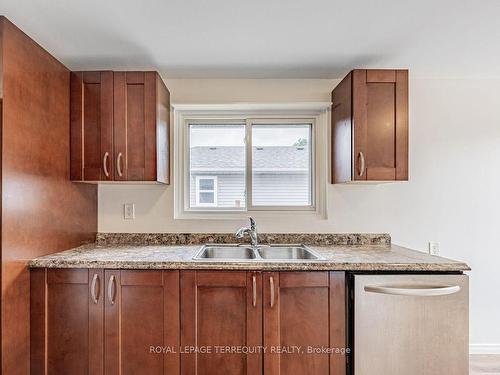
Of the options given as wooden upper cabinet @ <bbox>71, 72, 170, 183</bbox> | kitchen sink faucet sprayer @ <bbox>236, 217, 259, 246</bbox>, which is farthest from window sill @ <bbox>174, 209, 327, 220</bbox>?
wooden upper cabinet @ <bbox>71, 72, 170, 183</bbox>

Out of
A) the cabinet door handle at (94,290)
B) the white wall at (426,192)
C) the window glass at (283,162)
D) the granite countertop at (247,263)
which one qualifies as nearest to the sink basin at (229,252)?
the white wall at (426,192)

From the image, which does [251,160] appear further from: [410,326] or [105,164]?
[410,326]

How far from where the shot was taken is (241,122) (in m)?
2.55

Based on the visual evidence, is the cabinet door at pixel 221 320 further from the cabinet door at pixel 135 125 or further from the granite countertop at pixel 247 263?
the cabinet door at pixel 135 125

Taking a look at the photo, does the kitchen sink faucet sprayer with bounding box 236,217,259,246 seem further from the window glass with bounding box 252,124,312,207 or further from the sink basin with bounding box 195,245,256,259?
the window glass with bounding box 252,124,312,207

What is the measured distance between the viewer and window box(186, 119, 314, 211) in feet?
8.32

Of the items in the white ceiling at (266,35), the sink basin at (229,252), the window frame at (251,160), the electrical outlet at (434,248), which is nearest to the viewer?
the white ceiling at (266,35)

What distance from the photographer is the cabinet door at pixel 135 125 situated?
2055mm

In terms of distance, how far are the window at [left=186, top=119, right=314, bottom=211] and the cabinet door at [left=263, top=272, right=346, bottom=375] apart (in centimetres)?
92

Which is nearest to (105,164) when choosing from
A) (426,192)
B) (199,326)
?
(199,326)

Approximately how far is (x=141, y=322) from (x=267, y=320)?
715 mm

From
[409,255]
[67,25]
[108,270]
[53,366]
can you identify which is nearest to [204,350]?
[108,270]

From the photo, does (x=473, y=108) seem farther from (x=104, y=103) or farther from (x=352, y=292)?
(x=104, y=103)

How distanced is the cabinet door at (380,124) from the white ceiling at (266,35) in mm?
202
